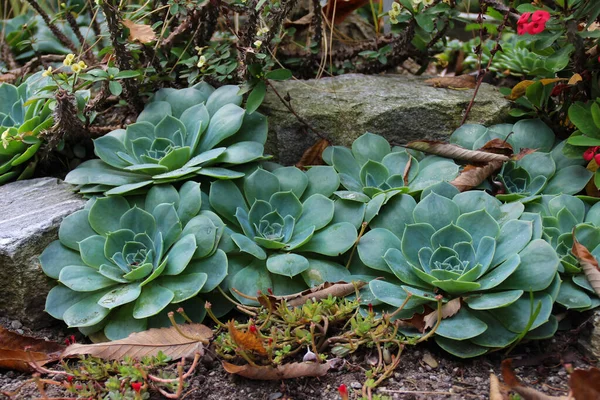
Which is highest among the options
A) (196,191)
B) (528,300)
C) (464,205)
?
(196,191)

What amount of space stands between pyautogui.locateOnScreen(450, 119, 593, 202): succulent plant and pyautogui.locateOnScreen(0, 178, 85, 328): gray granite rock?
170cm

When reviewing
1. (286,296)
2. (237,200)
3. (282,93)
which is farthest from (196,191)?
(282,93)

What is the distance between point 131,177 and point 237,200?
0.46 m

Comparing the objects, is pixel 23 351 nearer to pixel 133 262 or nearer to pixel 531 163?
pixel 133 262

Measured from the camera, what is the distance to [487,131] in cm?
251

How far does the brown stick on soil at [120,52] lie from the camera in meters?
2.35

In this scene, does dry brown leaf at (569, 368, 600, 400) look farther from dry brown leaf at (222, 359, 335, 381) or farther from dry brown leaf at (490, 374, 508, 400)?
dry brown leaf at (222, 359, 335, 381)

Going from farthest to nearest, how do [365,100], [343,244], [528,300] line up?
[365,100]
[343,244]
[528,300]

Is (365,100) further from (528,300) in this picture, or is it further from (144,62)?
(528,300)

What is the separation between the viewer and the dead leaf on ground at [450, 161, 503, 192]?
2281 mm

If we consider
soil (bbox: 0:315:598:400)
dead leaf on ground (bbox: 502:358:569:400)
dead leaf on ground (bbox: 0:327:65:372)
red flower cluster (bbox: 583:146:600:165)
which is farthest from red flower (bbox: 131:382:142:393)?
red flower cluster (bbox: 583:146:600:165)

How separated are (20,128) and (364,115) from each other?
1517 millimetres

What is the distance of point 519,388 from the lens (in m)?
1.48

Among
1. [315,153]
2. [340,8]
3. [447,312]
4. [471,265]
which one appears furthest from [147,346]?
[340,8]
